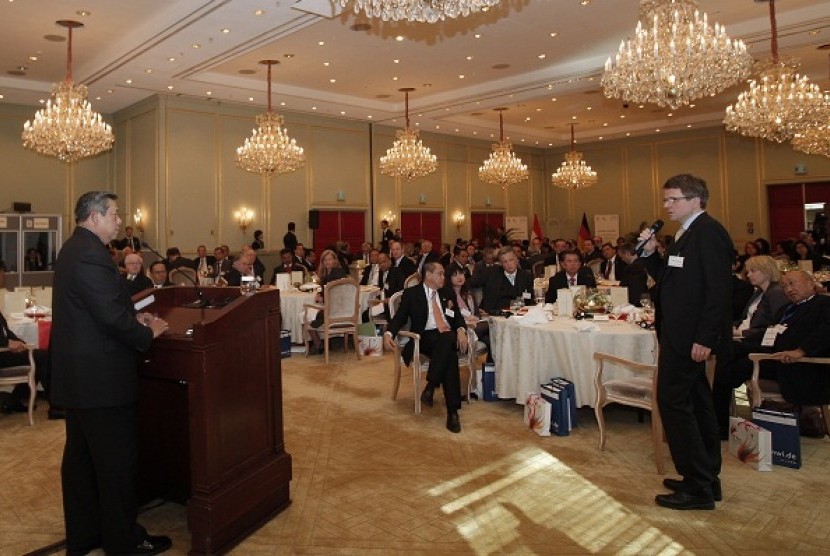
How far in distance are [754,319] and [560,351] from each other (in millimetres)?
1521

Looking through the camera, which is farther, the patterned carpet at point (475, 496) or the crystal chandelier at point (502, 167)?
the crystal chandelier at point (502, 167)

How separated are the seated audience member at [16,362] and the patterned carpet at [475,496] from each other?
A: 368mm

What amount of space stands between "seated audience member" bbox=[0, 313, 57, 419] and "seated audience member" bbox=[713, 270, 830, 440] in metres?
5.19

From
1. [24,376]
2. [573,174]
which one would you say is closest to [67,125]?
[24,376]

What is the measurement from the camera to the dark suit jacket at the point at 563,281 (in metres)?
6.91

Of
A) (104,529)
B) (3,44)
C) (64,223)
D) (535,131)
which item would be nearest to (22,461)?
(104,529)

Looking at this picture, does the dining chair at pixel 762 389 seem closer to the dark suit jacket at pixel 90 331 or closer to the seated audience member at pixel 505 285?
the seated audience member at pixel 505 285

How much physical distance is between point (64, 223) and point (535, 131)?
12.5m

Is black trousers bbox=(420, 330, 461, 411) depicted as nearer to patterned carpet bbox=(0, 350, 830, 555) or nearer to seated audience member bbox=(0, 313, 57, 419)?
patterned carpet bbox=(0, 350, 830, 555)

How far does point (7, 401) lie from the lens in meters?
5.64

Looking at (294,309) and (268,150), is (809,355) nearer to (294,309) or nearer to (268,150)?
(294,309)

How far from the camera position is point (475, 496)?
3.65 metres

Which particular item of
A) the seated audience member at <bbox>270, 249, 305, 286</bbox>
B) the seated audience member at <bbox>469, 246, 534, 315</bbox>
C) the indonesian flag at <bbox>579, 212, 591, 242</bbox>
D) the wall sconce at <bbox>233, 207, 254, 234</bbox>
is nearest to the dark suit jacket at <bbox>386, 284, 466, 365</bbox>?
the seated audience member at <bbox>469, 246, 534, 315</bbox>

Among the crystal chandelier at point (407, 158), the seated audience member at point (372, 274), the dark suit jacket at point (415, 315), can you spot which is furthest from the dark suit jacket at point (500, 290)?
the crystal chandelier at point (407, 158)
